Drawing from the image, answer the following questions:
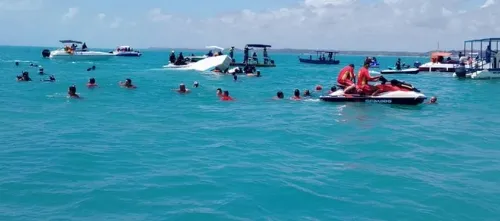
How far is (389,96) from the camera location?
25.8 meters

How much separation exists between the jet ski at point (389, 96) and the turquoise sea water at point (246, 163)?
49cm

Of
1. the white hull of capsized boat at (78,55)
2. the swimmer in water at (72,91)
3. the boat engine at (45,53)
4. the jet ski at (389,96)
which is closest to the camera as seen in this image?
the jet ski at (389,96)

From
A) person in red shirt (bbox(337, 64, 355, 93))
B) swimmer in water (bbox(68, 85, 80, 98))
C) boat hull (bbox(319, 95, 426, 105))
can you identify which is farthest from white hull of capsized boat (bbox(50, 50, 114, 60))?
boat hull (bbox(319, 95, 426, 105))

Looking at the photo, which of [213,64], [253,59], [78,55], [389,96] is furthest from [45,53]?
[389,96]

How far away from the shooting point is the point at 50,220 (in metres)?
9.12

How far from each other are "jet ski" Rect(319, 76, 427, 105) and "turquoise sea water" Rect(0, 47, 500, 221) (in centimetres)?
49

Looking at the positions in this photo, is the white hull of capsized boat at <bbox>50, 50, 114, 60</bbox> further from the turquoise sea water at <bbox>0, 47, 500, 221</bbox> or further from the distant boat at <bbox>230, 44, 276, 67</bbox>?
the turquoise sea water at <bbox>0, 47, 500, 221</bbox>

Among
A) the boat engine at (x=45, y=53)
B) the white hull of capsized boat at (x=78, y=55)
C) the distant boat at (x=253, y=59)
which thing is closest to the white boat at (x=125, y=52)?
the boat engine at (x=45, y=53)

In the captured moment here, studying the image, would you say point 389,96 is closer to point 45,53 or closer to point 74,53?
point 74,53

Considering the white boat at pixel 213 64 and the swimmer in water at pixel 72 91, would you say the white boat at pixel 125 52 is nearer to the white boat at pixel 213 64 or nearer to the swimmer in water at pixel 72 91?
the white boat at pixel 213 64

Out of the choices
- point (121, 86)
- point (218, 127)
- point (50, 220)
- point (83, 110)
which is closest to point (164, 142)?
point (218, 127)

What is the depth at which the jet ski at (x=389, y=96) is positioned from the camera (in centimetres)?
2575

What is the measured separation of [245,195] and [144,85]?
2929 cm

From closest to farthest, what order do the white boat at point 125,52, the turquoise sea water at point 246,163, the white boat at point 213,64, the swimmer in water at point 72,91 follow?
the turquoise sea water at point 246,163
the swimmer in water at point 72,91
the white boat at point 213,64
the white boat at point 125,52
